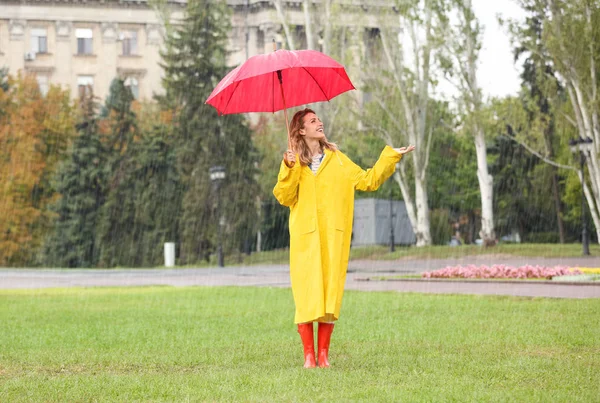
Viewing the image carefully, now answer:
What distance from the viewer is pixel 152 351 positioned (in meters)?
9.54

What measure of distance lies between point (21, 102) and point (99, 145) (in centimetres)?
845

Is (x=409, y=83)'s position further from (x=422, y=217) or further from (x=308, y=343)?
(x=308, y=343)

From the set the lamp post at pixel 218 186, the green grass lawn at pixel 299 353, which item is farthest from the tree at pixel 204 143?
the green grass lawn at pixel 299 353

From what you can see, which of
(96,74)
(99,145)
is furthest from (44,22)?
(99,145)

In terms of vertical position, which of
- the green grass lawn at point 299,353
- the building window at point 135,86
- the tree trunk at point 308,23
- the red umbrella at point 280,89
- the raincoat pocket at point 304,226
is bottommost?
the green grass lawn at point 299,353

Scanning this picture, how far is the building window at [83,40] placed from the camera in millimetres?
73750

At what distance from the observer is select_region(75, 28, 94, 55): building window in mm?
73750

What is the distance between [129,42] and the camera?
247ft

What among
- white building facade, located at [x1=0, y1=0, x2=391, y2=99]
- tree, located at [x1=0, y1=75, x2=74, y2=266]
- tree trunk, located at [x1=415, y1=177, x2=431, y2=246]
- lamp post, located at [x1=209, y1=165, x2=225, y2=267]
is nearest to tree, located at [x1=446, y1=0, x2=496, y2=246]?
tree trunk, located at [x1=415, y1=177, x2=431, y2=246]

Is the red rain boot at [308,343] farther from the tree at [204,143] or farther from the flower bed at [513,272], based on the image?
the tree at [204,143]

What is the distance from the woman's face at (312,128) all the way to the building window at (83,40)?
68.4 metres

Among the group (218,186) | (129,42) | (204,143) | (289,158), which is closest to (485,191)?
(218,186)

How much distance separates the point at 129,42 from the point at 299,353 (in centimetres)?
6895

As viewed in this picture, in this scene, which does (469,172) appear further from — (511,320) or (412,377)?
(412,377)
